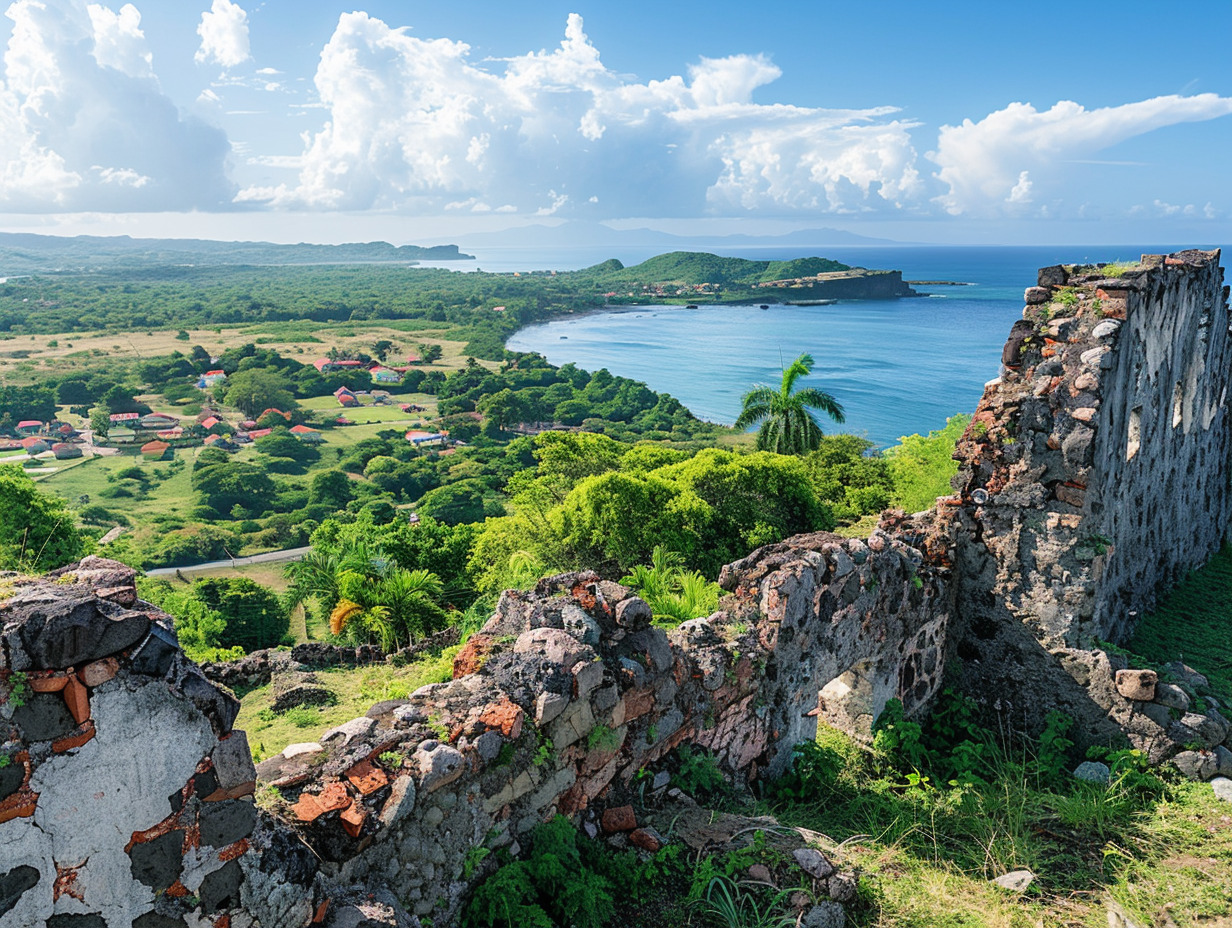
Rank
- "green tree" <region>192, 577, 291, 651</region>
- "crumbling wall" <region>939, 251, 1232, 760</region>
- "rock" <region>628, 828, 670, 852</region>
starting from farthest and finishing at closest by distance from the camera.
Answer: "green tree" <region>192, 577, 291, 651</region>, "crumbling wall" <region>939, 251, 1232, 760</region>, "rock" <region>628, 828, 670, 852</region>

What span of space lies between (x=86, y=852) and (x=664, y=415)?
7959 centimetres

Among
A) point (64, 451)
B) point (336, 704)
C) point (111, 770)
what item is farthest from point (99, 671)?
point (64, 451)

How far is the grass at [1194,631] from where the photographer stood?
9.86 m

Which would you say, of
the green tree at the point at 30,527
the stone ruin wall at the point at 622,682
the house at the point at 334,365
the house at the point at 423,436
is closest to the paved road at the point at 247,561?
the green tree at the point at 30,527

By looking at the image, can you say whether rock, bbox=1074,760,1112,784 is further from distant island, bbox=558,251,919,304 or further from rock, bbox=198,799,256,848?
distant island, bbox=558,251,919,304

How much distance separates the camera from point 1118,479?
375 inches

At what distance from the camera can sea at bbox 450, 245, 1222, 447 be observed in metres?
74.9

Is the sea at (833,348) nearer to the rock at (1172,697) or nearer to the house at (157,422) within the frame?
the house at (157,422)

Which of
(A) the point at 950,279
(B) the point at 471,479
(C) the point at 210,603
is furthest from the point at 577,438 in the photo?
(A) the point at 950,279

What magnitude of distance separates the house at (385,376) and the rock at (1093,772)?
116589 mm

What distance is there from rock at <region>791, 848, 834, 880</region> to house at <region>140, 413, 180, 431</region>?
105 m

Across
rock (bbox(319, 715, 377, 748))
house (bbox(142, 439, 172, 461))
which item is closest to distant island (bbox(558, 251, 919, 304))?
house (bbox(142, 439, 172, 461))

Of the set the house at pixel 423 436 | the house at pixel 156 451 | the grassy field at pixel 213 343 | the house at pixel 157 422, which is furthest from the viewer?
Answer: the grassy field at pixel 213 343

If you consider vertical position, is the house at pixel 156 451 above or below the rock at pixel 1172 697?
below
